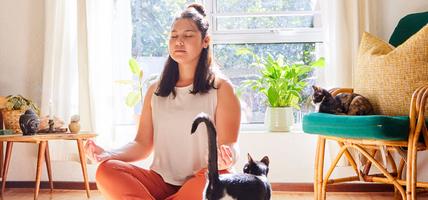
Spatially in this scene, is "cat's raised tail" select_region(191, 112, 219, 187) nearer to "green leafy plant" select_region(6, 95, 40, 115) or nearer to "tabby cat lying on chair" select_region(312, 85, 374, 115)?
"tabby cat lying on chair" select_region(312, 85, 374, 115)

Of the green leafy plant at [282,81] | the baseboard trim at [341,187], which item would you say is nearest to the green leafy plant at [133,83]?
the green leafy plant at [282,81]

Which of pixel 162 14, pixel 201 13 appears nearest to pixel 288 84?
pixel 162 14

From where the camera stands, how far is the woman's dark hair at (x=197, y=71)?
150 centimetres

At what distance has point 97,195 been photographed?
2.89 m

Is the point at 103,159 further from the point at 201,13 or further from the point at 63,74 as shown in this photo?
the point at 63,74

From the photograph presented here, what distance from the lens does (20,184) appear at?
313 centimetres

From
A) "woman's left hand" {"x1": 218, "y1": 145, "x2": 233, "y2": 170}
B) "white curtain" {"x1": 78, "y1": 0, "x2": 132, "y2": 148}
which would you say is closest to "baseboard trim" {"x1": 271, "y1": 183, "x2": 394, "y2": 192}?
"white curtain" {"x1": 78, "y1": 0, "x2": 132, "y2": 148}

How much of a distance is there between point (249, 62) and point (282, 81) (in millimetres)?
387

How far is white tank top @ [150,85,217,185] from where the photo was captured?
144 cm

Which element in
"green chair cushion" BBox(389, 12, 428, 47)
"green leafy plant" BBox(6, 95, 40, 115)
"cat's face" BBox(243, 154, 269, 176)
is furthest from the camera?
"green leafy plant" BBox(6, 95, 40, 115)

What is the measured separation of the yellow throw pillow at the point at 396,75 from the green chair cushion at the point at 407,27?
1.34 ft

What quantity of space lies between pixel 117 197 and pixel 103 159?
0.14 metres

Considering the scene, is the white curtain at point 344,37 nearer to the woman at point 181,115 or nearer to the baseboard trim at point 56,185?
the woman at point 181,115

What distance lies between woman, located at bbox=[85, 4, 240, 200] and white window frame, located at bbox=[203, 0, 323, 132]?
5.08 ft
